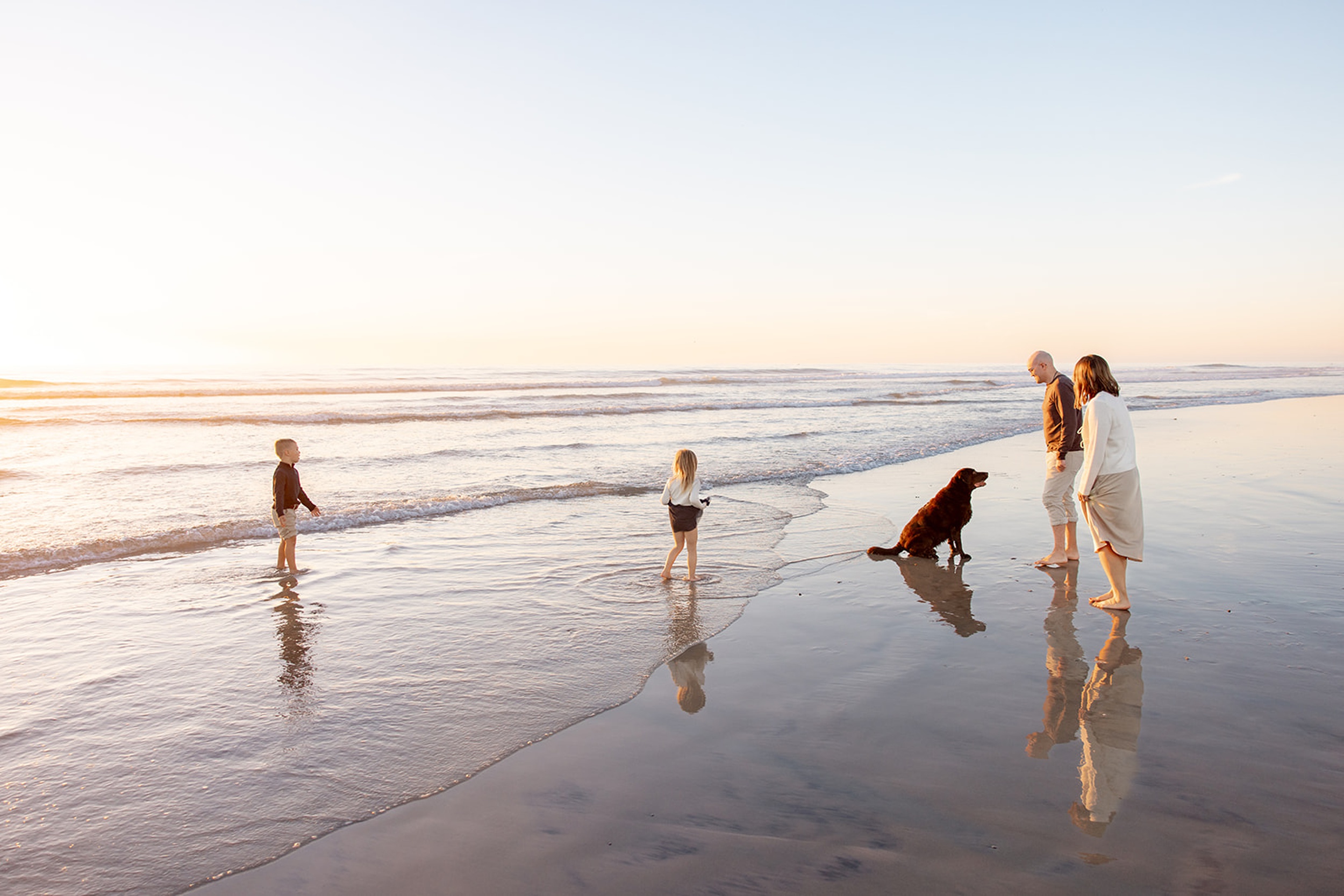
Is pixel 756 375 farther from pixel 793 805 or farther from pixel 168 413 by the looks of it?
pixel 793 805

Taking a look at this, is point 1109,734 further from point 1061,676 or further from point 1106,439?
point 1106,439

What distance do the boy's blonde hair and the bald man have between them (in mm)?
3269

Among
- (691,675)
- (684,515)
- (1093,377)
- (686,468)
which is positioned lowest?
(691,675)

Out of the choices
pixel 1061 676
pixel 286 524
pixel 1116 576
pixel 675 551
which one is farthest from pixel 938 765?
pixel 286 524

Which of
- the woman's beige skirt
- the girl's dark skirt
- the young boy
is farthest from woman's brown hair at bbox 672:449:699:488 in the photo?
the young boy

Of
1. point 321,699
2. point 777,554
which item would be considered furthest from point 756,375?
point 321,699

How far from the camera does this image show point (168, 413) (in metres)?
24.1

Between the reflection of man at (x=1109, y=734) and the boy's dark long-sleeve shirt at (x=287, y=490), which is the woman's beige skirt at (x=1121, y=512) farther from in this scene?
the boy's dark long-sleeve shirt at (x=287, y=490)

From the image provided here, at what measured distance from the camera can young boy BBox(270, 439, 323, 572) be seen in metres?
6.94

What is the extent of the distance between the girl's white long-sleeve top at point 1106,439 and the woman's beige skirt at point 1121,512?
6cm

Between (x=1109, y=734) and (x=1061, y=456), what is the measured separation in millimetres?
3881

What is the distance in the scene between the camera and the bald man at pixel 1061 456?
6.84 m

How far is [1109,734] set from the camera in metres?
3.58

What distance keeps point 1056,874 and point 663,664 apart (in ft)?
8.50
